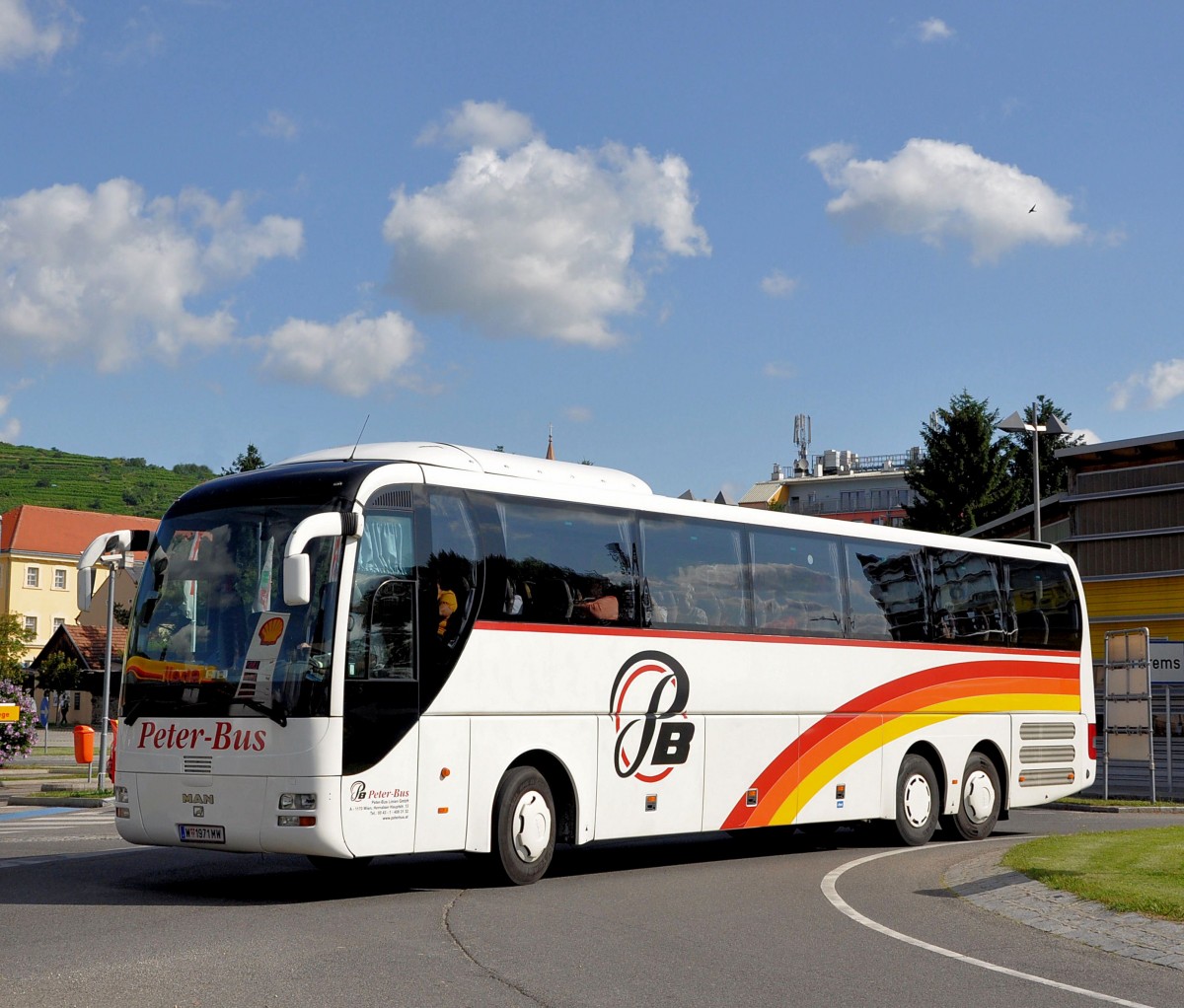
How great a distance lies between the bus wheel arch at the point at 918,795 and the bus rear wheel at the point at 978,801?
0.47m

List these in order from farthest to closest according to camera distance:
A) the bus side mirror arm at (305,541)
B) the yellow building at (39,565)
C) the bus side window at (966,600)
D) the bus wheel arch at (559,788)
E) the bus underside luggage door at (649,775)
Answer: the yellow building at (39,565) < the bus side window at (966,600) < the bus underside luggage door at (649,775) < the bus wheel arch at (559,788) < the bus side mirror arm at (305,541)

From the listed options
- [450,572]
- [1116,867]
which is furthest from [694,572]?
[1116,867]

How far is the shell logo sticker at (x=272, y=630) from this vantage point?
12305 millimetres

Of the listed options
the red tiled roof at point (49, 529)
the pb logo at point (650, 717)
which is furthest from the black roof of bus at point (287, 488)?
the red tiled roof at point (49, 529)

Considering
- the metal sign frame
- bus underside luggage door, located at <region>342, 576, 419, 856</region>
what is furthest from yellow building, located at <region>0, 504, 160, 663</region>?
bus underside luggage door, located at <region>342, 576, 419, 856</region>

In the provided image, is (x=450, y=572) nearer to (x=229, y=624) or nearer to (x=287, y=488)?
(x=287, y=488)

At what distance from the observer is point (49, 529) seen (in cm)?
12081

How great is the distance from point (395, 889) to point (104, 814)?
12508 mm

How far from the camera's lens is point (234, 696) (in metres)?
12.4

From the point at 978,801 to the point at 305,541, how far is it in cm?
1134

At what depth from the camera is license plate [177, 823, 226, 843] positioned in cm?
1235

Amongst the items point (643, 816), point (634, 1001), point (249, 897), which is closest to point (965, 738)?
point (643, 816)

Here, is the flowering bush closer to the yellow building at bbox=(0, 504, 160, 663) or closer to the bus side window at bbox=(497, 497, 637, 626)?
the bus side window at bbox=(497, 497, 637, 626)

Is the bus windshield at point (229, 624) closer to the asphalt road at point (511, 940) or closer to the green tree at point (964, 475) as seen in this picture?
the asphalt road at point (511, 940)
